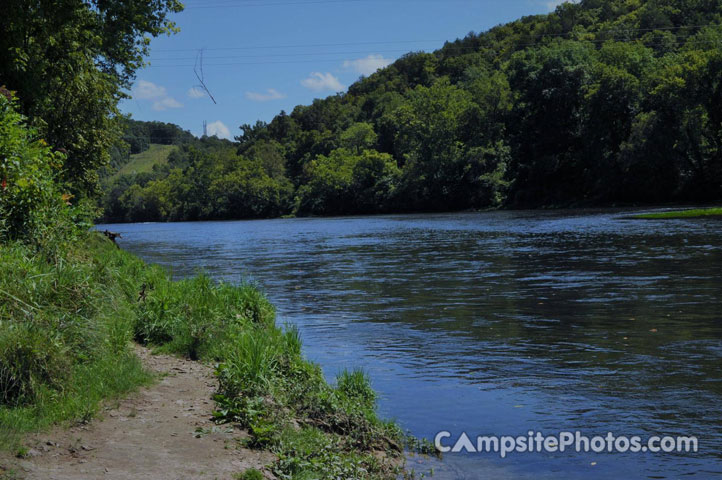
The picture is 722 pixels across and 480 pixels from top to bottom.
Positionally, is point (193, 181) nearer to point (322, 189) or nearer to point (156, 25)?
point (322, 189)

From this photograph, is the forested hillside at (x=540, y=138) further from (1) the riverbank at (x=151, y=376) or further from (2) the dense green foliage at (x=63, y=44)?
(1) the riverbank at (x=151, y=376)

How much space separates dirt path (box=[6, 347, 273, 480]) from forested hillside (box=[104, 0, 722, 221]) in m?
73.5

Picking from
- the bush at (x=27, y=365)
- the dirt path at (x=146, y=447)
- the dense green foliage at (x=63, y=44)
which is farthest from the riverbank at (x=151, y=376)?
the dense green foliage at (x=63, y=44)

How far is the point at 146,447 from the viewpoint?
6516 millimetres

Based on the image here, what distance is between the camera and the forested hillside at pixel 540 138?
7301cm

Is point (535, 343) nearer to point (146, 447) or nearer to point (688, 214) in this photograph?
point (146, 447)

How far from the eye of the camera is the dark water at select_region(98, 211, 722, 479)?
809cm

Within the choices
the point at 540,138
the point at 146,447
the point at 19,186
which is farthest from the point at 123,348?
the point at 540,138

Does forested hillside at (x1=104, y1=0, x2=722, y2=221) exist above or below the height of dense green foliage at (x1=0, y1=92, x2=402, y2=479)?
above

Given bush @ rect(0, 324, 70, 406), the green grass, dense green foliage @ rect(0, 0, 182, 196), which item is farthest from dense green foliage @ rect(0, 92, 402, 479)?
the green grass

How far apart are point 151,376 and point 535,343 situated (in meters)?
7.09

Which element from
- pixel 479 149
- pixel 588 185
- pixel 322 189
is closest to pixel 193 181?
pixel 322 189

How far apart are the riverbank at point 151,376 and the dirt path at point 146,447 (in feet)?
0.59

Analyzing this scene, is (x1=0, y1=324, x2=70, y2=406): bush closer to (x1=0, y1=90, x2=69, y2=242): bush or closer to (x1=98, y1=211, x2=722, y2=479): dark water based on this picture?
(x1=98, y1=211, x2=722, y2=479): dark water
